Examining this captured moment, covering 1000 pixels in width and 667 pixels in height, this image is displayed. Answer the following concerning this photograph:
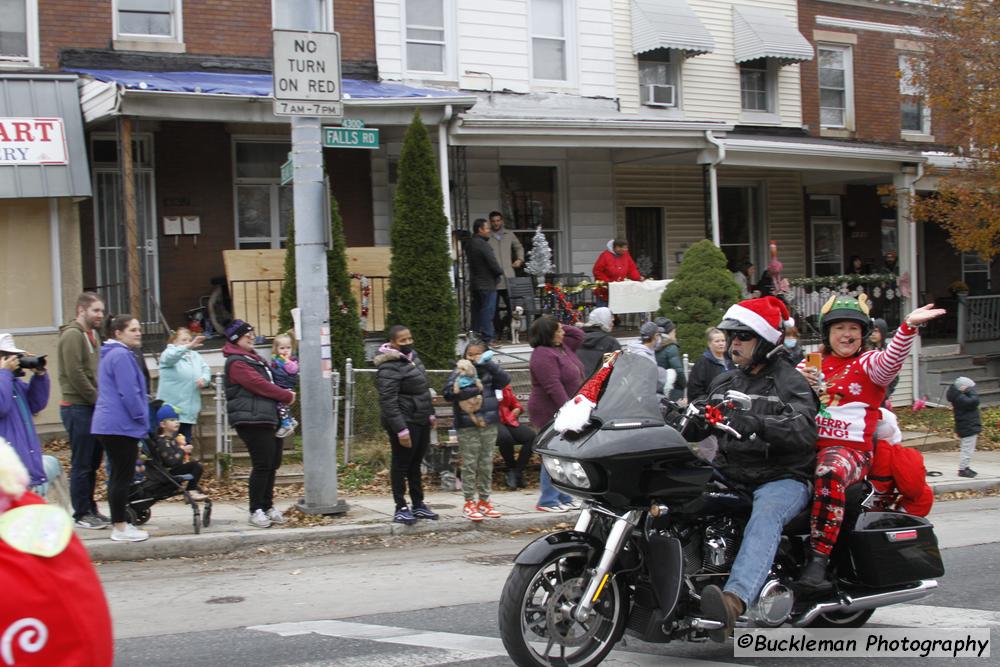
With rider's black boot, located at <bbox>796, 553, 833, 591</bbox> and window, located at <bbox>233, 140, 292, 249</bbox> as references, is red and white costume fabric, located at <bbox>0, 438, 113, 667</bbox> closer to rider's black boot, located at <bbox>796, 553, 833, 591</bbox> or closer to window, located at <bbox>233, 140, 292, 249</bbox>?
rider's black boot, located at <bbox>796, 553, 833, 591</bbox>

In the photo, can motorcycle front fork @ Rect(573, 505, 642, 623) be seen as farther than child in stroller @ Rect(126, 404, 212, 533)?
No

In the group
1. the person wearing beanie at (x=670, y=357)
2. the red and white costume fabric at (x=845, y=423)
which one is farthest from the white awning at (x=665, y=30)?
the red and white costume fabric at (x=845, y=423)

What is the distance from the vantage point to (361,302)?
618 inches

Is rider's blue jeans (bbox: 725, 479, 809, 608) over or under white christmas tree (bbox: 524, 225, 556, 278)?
under

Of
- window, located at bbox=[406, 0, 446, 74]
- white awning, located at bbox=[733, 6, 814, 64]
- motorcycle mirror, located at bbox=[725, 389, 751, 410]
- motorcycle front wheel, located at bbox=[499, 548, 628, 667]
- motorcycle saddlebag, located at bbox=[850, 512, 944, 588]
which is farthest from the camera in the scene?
white awning, located at bbox=[733, 6, 814, 64]

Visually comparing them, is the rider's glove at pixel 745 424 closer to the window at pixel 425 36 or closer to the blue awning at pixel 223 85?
the blue awning at pixel 223 85

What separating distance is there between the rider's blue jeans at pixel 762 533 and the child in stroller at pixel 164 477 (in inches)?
210

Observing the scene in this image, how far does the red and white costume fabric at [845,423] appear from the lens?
5.51 metres

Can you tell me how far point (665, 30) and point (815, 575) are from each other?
51.4 feet

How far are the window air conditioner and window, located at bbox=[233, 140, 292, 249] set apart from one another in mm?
7058

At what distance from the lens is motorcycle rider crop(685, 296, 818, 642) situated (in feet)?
16.8

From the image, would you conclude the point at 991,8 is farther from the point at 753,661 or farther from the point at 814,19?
the point at 753,661

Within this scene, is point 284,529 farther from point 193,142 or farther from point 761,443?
point 193,142

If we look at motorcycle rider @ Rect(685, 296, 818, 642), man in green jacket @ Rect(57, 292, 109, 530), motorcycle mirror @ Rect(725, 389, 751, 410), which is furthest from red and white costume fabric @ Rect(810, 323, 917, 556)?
man in green jacket @ Rect(57, 292, 109, 530)
